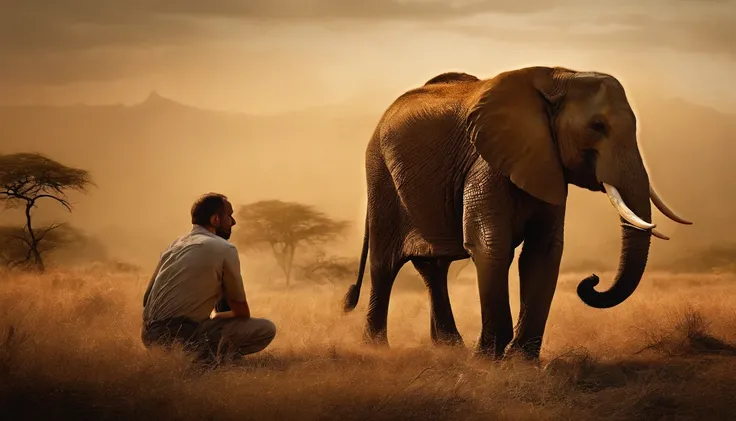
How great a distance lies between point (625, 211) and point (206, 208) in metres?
3.48

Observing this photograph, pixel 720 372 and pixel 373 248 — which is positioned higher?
pixel 373 248

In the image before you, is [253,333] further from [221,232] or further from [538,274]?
[538,274]

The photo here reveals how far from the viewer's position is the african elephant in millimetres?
10789

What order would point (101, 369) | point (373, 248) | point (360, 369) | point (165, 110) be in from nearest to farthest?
point (101, 369) → point (360, 369) → point (373, 248) → point (165, 110)

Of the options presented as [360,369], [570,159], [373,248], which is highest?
[570,159]

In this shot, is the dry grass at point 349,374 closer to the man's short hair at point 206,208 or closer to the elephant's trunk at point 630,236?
the elephant's trunk at point 630,236

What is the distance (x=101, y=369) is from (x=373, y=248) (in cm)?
464

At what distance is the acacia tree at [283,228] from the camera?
95.4ft

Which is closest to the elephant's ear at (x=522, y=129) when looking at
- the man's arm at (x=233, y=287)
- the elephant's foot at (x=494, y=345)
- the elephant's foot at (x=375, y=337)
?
the elephant's foot at (x=494, y=345)

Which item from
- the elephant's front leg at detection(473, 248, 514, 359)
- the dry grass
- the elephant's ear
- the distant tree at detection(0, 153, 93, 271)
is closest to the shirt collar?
the dry grass

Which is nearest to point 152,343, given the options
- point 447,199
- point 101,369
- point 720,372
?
point 101,369

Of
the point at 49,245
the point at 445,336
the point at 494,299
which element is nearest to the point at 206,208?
the point at 494,299

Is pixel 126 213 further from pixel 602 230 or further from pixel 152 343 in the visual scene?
pixel 152 343

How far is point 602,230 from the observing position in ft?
98.7
